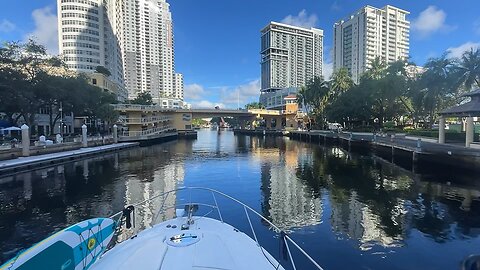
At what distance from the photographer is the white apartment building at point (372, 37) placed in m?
107

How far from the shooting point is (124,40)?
530 ft

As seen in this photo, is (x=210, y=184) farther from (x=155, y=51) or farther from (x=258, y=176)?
(x=155, y=51)

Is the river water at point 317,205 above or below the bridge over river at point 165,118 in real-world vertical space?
below

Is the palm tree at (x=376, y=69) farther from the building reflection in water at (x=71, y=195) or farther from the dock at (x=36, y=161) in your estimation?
the dock at (x=36, y=161)

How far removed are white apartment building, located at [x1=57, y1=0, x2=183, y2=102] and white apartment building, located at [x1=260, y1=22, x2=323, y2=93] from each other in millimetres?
58556

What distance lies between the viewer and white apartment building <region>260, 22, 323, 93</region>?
178 meters

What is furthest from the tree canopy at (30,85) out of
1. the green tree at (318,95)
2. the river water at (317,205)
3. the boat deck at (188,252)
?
the green tree at (318,95)

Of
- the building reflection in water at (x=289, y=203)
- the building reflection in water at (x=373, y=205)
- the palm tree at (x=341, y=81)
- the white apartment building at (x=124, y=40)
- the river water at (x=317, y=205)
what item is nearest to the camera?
the river water at (x=317, y=205)

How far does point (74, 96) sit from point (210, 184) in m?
29.6

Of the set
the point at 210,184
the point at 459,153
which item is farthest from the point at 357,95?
the point at 210,184

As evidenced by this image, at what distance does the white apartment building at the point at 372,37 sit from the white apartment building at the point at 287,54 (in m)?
53.4

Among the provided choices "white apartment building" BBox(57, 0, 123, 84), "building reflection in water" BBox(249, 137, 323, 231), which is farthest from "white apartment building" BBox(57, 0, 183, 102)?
"building reflection in water" BBox(249, 137, 323, 231)

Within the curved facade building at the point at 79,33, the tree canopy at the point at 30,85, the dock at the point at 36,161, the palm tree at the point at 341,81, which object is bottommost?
the dock at the point at 36,161

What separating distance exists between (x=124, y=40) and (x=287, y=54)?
3604 inches
